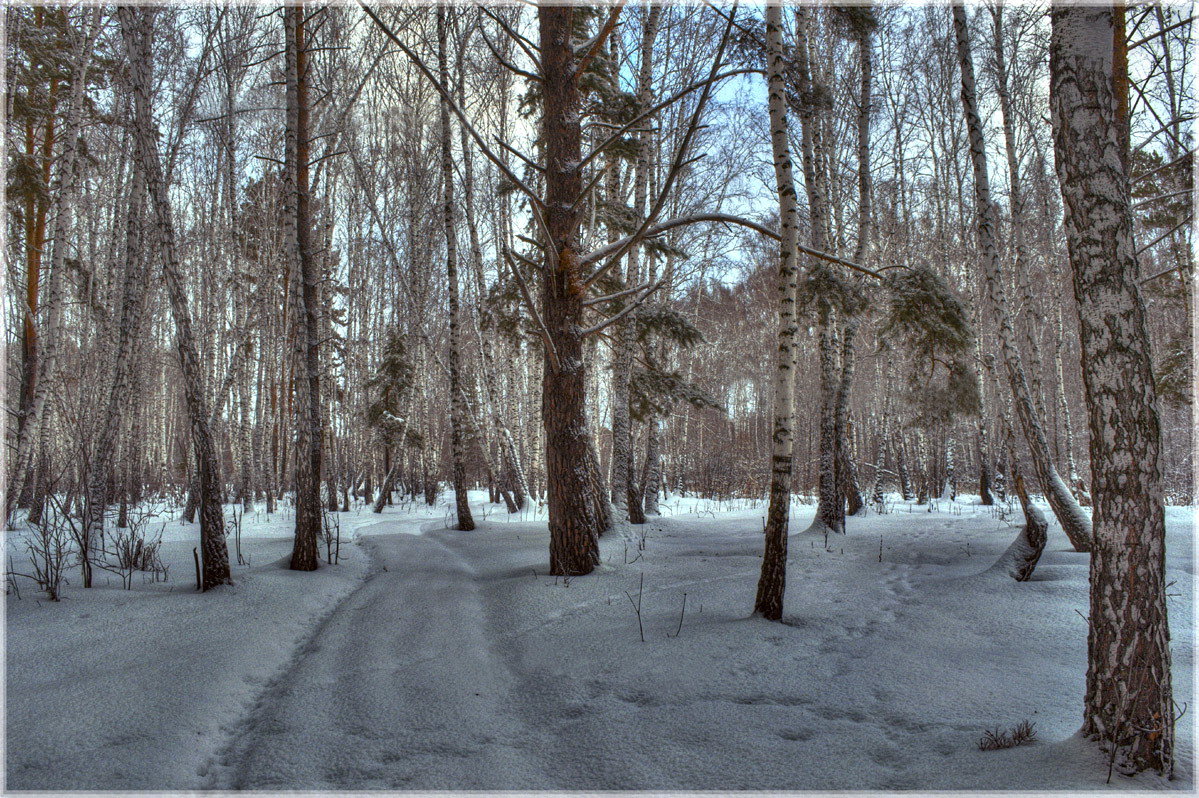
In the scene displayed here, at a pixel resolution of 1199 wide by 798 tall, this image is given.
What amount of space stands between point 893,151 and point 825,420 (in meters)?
9.48

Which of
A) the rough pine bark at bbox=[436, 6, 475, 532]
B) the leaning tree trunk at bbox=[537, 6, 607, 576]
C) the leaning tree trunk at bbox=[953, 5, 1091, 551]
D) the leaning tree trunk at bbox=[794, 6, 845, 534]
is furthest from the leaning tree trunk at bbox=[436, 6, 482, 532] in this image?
the leaning tree trunk at bbox=[953, 5, 1091, 551]

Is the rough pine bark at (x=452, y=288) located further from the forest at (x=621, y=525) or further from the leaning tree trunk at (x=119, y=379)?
the leaning tree trunk at (x=119, y=379)

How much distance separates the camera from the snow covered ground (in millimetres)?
2412

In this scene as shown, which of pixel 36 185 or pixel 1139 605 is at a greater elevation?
pixel 36 185

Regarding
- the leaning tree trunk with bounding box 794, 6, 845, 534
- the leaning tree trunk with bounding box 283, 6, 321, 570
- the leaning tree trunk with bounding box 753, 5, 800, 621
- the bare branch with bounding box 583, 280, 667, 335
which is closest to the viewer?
the leaning tree trunk with bounding box 753, 5, 800, 621

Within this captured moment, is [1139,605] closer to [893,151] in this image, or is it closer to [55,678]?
[55,678]

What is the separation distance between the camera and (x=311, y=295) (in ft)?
20.8

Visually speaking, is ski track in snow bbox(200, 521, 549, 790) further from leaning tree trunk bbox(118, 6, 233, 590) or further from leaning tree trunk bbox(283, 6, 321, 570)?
leaning tree trunk bbox(283, 6, 321, 570)

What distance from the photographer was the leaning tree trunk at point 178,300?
455 centimetres

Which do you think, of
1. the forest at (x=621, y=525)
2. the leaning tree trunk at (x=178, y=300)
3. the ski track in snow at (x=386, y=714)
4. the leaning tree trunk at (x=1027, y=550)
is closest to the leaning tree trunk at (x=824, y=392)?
the forest at (x=621, y=525)

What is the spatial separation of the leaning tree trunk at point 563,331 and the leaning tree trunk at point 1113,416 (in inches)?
145

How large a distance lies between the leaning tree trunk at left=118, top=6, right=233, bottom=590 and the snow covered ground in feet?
1.26

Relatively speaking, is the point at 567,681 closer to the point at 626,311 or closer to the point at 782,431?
the point at 782,431

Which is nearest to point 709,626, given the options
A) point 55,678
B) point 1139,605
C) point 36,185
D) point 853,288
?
point 1139,605
